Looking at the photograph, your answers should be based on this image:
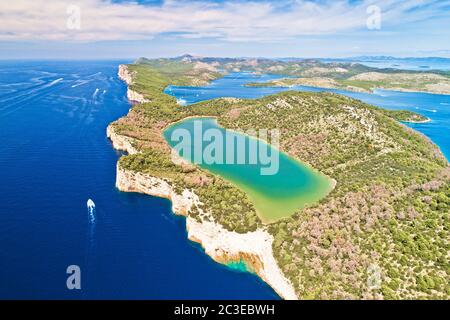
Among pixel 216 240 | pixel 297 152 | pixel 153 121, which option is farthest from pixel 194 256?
pixel 153 121

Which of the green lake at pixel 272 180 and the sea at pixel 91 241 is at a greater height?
the green lake at pixel 272 180

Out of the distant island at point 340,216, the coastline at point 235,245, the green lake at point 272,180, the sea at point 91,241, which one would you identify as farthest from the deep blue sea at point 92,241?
the green lake at point 272,180

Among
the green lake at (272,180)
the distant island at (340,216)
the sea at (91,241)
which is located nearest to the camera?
the distant island at (340,216)

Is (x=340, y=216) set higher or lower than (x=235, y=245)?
higher

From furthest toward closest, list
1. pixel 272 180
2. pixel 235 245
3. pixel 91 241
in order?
pixel 272 180 < pixel 91 241 < pixel 235 245

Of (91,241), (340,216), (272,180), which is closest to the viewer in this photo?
(91,241)

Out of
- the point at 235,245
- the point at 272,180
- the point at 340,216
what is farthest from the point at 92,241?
the point at 340,216

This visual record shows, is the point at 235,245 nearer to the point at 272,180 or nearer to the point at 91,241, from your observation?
the point at 91,241

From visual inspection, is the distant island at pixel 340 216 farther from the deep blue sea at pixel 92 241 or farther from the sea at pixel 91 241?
the sea at pixel 91 241

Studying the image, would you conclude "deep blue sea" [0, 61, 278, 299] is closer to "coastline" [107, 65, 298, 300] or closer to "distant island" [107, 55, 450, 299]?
"coastline" [107, 65, 298, 300]
